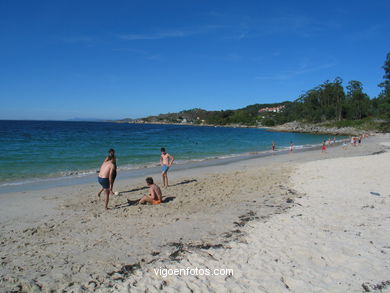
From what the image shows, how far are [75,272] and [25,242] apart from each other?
2.01 m

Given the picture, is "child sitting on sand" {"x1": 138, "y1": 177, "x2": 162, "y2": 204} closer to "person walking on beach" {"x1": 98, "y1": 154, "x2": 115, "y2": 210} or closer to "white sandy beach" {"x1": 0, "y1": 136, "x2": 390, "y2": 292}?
"white sandy beach" {"x1": 0, "y1": 136, "x2": 390, "y2": 292}

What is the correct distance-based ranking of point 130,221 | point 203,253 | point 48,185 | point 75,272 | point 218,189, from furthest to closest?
point 48,185, point 218,189, point 130,221, point 203,253, point 75,272

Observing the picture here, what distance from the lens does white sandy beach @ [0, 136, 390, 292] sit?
3984 millimetres

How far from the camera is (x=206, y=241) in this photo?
5.44 meters

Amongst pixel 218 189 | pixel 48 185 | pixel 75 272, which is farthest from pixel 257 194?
pixel 48 185

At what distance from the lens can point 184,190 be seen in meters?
10.5

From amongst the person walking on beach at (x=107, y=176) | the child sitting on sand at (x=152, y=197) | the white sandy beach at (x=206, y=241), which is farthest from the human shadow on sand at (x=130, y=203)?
the person walking on beach at (x=107, y=176)

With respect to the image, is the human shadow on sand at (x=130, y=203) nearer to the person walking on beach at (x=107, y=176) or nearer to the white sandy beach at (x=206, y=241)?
the white sandy beach at (x=206, y=241)

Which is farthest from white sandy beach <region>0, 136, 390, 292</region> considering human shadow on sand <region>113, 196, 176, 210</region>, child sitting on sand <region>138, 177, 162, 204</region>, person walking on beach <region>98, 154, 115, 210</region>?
person walking on beach <region>98, 154, 115, 210</region>

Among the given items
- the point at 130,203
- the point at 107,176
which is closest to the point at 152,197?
the point at 130,203

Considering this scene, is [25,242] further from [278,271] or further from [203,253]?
[278,271]

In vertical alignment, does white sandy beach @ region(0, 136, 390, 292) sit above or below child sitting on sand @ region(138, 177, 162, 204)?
below

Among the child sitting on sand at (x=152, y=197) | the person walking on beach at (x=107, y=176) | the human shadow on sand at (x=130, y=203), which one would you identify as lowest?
the human shadow on sand at (x=130, y=203)

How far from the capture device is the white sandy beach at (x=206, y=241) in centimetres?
398
